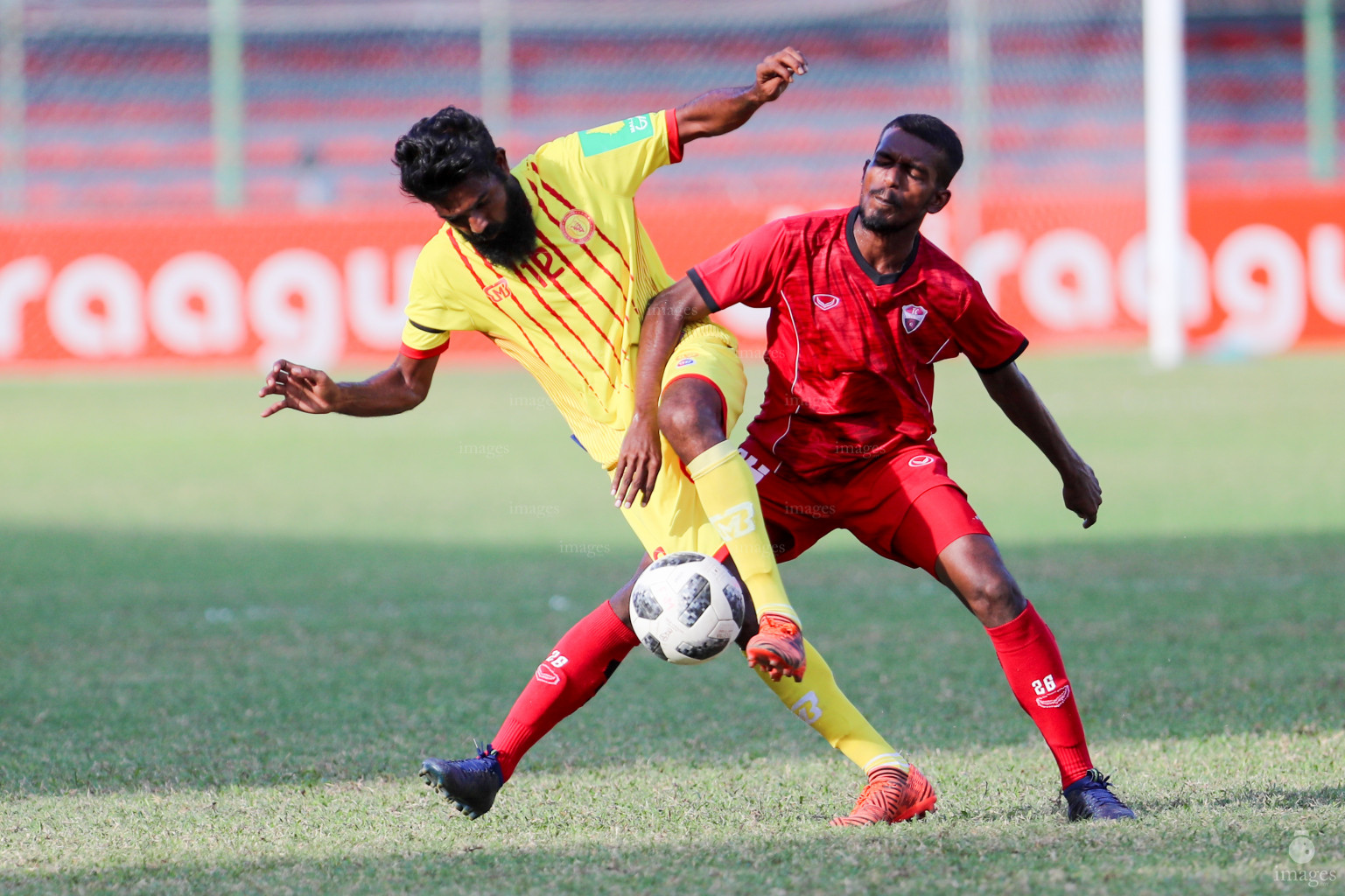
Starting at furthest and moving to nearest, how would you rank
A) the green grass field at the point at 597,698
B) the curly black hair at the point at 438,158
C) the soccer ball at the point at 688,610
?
1. the curly black hair at the point at 438,158
2. the soccer ball at the point at 688,610
3. the green grass field at the point at 597,698

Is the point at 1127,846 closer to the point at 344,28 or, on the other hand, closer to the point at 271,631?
the point at 271,631

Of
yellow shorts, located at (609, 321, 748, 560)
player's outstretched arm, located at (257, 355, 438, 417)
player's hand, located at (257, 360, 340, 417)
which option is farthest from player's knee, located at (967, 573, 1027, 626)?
player's hand, located at (257, 360, 340, 417)

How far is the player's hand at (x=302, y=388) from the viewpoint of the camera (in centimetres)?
399

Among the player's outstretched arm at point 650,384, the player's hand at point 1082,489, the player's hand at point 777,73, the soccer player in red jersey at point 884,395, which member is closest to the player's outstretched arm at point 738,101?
the player's hand at point 777,73

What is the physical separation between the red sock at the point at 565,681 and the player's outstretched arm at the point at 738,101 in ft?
4.25

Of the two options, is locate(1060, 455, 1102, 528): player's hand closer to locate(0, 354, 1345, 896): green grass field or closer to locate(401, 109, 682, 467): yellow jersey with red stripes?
locate(0, 354, 1345, 896): green grass field

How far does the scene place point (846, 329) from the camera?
12.9 feet

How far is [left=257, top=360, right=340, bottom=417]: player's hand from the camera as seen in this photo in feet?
13.1

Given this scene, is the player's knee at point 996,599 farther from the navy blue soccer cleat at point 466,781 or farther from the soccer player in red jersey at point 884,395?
the navy blue soccer cleat at point 466,781

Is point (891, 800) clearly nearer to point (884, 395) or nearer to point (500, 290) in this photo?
point (884, 395)

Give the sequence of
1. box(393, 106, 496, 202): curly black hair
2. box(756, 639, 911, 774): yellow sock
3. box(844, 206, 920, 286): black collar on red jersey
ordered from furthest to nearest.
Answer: box(756, 639, 911, 774): yellow sock
box(844, 206, 920, 286): black collar on red jersey
box(393, 106, 496, 202): curly black hair

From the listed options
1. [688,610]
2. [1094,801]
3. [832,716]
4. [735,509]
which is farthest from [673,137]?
[1094,801]

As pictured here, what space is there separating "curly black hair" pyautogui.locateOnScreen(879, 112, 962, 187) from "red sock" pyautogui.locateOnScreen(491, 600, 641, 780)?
1.43 m

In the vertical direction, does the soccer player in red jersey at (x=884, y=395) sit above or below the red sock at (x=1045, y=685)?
above
